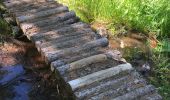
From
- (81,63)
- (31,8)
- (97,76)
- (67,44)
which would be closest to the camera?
(97,76)

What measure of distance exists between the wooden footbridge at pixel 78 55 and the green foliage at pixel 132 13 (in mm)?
683

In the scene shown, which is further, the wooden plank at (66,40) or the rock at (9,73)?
the rock at (9,73)

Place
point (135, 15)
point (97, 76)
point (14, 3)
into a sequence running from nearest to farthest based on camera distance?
point (97, 76), point (14, 3), point (135, 15)

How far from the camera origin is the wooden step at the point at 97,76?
11.8 feet

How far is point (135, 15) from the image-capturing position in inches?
218

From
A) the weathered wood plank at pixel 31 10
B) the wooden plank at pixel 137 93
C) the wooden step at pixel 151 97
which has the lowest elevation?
the wooden step at pixel 151 97

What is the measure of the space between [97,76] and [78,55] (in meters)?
0.47

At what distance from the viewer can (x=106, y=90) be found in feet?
11.5

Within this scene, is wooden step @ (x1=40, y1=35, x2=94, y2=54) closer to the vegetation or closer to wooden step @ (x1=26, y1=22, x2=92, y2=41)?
wooden step @ (x1=26, y1=22, x2=92, y2=41)

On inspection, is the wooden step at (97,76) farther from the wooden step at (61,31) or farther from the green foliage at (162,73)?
the green foliage at (162,73)

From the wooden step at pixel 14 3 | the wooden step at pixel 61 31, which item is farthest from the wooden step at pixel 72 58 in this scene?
the wooden step at pixel 14 3

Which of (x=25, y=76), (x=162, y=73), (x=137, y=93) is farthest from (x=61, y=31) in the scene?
(x=162, y=73)

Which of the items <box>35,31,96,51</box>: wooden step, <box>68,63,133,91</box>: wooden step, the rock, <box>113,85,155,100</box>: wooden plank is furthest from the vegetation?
<box>113,85,155,100</box>: wooden plank

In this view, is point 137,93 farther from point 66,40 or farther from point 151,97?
point 66,40
